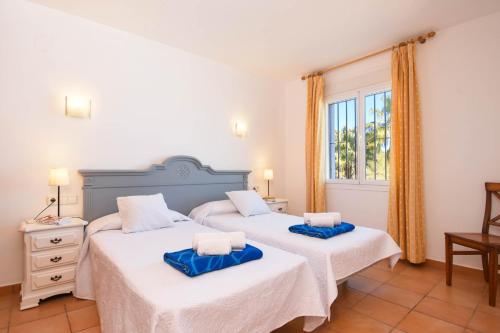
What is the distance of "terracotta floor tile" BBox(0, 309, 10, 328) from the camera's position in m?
2.00

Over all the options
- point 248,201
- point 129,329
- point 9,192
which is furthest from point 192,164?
point 129,329

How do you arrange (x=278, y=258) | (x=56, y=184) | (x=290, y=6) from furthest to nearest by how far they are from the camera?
(x=290, y=6) → (x=56, y=184) → (x=278, y=258)

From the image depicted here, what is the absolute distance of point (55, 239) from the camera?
230 centimetres

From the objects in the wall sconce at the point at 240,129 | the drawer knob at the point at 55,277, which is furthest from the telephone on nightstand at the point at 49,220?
the wall sconce at the point at 240,129

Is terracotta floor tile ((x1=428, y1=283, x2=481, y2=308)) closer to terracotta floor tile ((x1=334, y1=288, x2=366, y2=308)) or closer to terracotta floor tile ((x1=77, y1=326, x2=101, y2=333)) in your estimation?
terracotta floor tile ((x1=334, y1=288, x2=366, y2=308))

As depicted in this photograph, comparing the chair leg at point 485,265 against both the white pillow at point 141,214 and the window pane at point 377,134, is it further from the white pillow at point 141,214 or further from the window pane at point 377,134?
the white pillow at point 141,214

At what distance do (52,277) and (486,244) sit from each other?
3659 millimetres

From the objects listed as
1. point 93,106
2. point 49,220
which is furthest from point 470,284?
point 93,106

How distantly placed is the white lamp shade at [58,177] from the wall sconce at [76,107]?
2.00 ft

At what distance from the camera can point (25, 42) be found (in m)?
2.50

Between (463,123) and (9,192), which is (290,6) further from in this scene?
(9,192)

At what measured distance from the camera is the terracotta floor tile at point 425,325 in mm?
1923

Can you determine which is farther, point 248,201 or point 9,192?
point 248,201

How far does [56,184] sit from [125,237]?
0.81m
